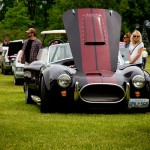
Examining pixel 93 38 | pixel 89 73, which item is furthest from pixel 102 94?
pixel 93 38

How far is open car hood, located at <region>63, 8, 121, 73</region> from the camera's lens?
458 inches

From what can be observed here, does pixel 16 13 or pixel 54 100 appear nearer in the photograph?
pixel 54 100

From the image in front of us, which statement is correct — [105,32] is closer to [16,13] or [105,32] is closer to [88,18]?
[88,18]

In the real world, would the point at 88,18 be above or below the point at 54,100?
above

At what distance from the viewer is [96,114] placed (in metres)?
10.8

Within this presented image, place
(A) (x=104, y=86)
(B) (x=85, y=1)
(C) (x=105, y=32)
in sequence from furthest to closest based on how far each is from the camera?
1. (B) (x=85, y=1)
2. (C) (x=105, y=32)
3. (A) (x=104, y=86)

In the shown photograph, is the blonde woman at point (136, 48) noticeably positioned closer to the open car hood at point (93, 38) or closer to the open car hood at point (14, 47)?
the open car hood at point (93, 38)

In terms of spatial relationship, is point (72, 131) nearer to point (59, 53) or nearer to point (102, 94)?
point (102, 94)

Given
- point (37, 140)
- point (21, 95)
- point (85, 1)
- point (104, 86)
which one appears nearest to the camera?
point (37, 140)

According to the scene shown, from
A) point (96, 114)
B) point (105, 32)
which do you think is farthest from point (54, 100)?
point (105, 32)

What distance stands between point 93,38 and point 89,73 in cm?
106

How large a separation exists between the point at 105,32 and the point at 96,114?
204cm

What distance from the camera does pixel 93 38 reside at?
12.0 m

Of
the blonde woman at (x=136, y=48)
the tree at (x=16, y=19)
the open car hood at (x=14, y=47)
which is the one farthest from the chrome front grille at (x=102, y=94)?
the tree at (x=16, y=19)
